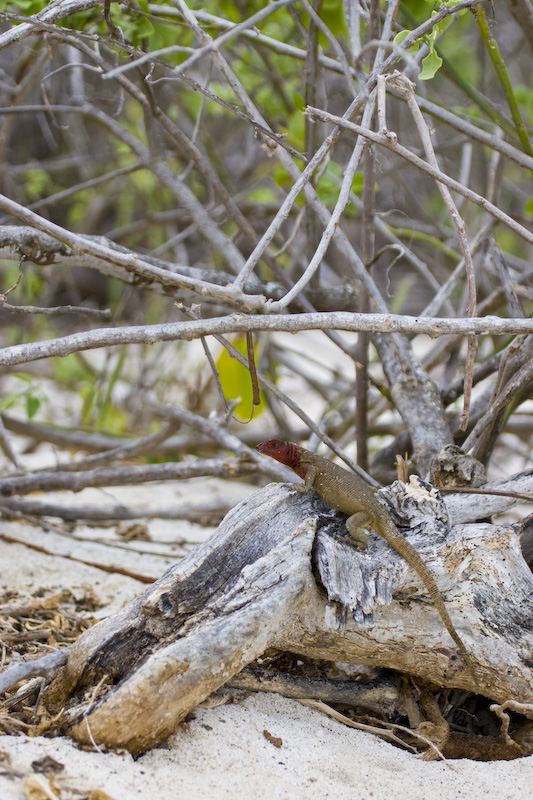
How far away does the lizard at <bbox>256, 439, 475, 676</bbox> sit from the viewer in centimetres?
182

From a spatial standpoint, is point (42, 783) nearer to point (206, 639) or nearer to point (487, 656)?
point (206, 639)

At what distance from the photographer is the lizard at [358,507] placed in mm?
1819

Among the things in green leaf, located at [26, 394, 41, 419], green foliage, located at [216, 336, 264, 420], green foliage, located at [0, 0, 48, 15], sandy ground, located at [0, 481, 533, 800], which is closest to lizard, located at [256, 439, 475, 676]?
sandy ground, located at [0, 481, 533, 800]

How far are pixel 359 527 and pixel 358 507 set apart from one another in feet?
0.35

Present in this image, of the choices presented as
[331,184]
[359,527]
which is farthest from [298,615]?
[331,184]

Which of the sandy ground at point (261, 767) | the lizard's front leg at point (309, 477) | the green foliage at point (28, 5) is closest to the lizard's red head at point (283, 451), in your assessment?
the lizard's front leg at point (309, 477)

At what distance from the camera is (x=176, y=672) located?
1.55 m

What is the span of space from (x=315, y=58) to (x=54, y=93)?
4623 millimetres

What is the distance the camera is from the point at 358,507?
2141mm

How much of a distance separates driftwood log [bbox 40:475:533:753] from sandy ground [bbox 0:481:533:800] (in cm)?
8

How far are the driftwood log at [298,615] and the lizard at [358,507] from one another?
4 cm

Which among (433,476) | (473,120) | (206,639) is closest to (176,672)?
(206,639)

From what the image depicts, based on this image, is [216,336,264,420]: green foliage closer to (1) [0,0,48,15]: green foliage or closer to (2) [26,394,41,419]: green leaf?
(2) [26,394,41,419]: green leaf

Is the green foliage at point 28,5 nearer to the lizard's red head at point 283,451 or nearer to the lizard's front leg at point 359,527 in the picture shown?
the lizard's red head at point 283,451
